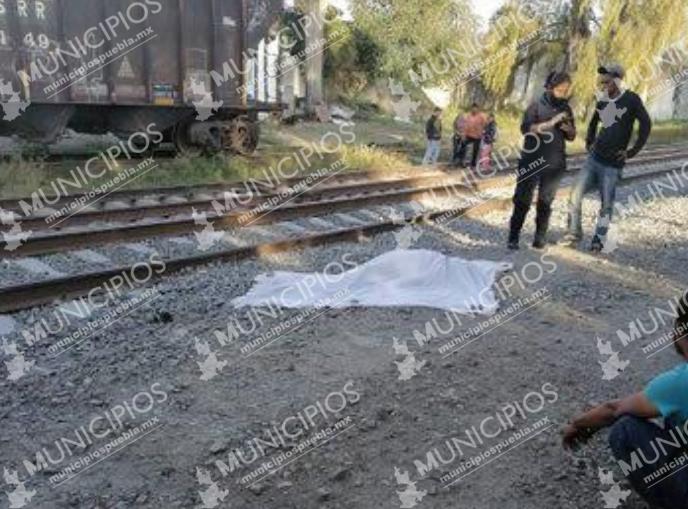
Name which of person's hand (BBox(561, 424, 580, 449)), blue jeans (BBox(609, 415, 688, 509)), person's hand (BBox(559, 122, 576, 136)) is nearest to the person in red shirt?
person's hand (BBox(559, 122, 576, 136))

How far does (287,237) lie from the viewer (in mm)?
8875

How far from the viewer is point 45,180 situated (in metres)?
11.5

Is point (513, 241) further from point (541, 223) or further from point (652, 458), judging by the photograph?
point (652, 458)

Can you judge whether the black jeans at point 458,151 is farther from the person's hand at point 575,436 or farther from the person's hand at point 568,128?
the person's hand at point 575,436

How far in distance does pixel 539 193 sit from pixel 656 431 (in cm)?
508

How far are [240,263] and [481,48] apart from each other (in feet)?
81.9

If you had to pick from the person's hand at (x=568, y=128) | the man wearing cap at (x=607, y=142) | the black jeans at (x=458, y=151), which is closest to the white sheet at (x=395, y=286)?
the person's hand at (x=568, y=128)

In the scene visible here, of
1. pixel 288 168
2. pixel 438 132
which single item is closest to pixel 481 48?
pixel 438 132

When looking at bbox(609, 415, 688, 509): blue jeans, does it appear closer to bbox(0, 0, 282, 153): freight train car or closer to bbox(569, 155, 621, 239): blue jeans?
bbox(569, 155, 621, 239): blue jeans

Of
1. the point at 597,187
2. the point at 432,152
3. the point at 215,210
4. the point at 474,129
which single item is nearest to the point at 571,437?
the point at 597,187

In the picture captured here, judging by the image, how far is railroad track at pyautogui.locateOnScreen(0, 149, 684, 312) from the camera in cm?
613

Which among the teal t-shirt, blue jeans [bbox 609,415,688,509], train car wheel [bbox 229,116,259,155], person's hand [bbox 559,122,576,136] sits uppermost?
train car wheel [bbox 229,116,259,155]

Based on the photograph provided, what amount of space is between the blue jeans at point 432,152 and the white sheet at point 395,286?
33.5 ft

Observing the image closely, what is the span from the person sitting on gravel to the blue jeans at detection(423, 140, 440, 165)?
1401 cm
